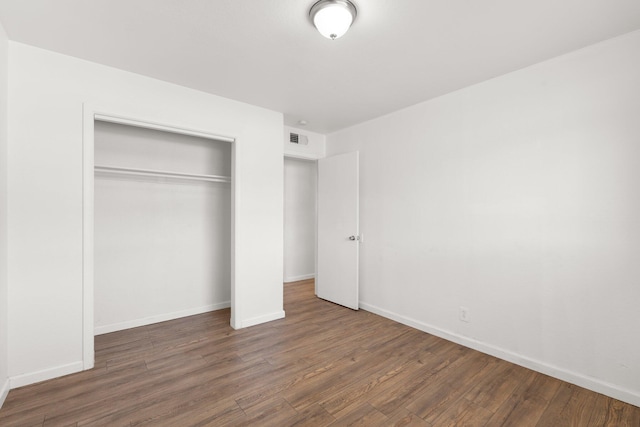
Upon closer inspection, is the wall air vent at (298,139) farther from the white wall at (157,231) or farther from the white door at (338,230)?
the white wall at (157,231)

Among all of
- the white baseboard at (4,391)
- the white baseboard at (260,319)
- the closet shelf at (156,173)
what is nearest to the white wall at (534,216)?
the white baseboard at (260,319)

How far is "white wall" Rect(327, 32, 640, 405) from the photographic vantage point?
2.10 m

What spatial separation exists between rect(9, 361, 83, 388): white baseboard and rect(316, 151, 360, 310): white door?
284 cm

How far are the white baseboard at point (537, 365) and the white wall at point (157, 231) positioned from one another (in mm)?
2547

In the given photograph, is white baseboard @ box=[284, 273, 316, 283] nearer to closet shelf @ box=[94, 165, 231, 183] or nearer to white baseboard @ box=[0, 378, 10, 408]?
closet shelf @ box=[94, 165, 231, 183]

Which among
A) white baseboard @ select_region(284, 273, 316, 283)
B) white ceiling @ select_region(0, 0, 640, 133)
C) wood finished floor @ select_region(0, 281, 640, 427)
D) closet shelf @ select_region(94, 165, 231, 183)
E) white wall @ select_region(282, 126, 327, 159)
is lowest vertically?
wood finished floor @ select_region(0, 281, 640, 427)

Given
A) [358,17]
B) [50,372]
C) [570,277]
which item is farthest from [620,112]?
[50,372]

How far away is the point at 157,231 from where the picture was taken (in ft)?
11.4

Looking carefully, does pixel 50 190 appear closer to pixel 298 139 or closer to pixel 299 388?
pixel 299 388

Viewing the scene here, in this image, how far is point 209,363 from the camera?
2.54m

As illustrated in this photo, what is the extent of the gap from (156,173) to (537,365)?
13.2 feet

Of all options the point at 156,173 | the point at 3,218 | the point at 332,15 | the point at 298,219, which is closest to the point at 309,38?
the point at 332,15

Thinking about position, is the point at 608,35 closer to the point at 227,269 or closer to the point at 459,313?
the point at 459,313

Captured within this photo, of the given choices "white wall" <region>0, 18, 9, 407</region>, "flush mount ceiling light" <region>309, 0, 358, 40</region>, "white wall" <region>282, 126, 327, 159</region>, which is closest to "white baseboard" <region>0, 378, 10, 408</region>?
"white wall" <region>0, 18, 9, 407</region>
